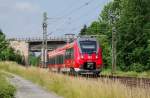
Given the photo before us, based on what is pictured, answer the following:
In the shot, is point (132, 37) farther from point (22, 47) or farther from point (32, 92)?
point (32, 92)

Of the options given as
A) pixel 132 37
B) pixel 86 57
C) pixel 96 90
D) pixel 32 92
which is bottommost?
pixel 32 92

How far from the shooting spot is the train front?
43719 mm

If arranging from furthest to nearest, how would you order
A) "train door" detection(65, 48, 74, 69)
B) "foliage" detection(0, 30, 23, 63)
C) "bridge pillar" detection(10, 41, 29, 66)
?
"bridge pillar" detection(10, 41, 29, 66), "foliage" detection(0, 30, 23, 63), "train door" detection(65, 48, 74, 69)

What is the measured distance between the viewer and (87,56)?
44.1m

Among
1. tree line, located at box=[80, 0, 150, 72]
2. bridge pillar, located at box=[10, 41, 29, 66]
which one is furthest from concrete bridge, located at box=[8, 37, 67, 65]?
tree line, located at box=[80, 0, 150, 72]

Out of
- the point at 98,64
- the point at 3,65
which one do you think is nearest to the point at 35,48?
the point at 3,65

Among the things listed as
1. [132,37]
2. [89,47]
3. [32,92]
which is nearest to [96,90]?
[32,92]

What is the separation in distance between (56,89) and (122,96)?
1240 cm

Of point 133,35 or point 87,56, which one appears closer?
point 87,56

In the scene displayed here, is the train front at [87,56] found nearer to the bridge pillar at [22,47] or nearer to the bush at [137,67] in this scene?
the bush at [137,67]

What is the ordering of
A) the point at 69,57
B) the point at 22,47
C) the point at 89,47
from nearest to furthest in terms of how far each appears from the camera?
the point at 89,47 → the point at 69,57 → the point at 22,47

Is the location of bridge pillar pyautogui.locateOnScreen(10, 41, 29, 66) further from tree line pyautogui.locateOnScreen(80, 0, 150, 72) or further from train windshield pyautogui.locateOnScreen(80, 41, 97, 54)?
train windshield pyautogui.locateOnScreen(80, 41, 97, 54)

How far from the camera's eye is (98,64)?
4422 centimetres

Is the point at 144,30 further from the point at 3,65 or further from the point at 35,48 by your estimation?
the point at 35,48
